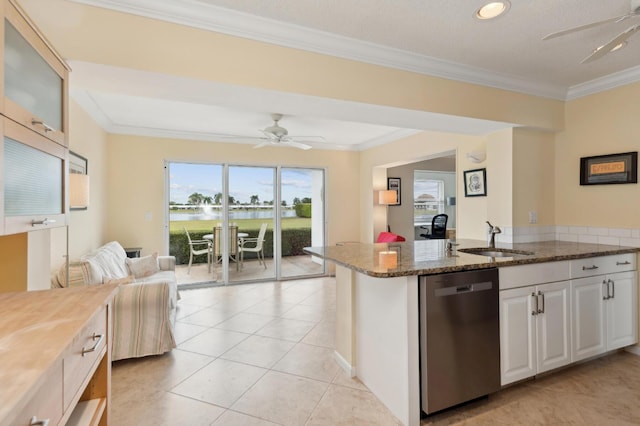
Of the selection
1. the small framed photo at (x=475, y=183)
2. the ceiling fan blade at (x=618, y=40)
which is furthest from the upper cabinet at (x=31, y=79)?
the small framed photo at (x=475, y=183)

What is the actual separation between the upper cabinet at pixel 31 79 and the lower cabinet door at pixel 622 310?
4002mm

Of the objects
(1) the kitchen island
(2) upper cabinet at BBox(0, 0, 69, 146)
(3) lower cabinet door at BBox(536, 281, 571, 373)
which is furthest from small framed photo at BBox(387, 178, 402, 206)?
(2) upper cabinet at BBox(0, 0, 69, 146)

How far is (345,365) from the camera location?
247 centimetres

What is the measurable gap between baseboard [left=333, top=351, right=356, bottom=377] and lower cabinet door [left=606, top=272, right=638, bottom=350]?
2.19 meters

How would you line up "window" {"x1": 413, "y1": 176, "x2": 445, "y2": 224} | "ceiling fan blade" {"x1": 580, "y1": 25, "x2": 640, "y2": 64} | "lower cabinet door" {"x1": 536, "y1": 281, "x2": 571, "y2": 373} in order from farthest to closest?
1. "window" {"x1": 413, "y1": 176, "x2": 445, "y2": 224}
2. "lower cabinet door" {"x1": 536, "y1": 281, "x2": 571, "y2": 373}
3. "ceiling fan blade" {"x1": 580, "y1": 25, "x2": 640, "y2": 64}

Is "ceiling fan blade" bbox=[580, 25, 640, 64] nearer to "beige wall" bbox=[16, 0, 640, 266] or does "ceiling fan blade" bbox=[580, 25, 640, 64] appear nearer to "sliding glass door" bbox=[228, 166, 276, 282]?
"beige wall" bbox=[16, 0, 640, 266]

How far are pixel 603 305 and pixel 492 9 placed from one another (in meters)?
2.51

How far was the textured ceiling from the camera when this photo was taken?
1.83 meters

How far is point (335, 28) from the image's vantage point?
6.71 feet

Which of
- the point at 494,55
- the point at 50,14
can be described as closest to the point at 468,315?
the point at 494,55

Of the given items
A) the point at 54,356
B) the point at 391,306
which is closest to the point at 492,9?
the point at 391,306

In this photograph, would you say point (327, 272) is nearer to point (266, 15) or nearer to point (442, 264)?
point (442, 264)

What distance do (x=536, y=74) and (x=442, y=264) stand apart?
7.14ft

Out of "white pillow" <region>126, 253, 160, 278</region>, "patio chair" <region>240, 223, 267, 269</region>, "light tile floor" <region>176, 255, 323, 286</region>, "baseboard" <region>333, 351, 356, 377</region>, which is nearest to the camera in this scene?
"baseboard" <region>333, 351, 356, 377</region>
